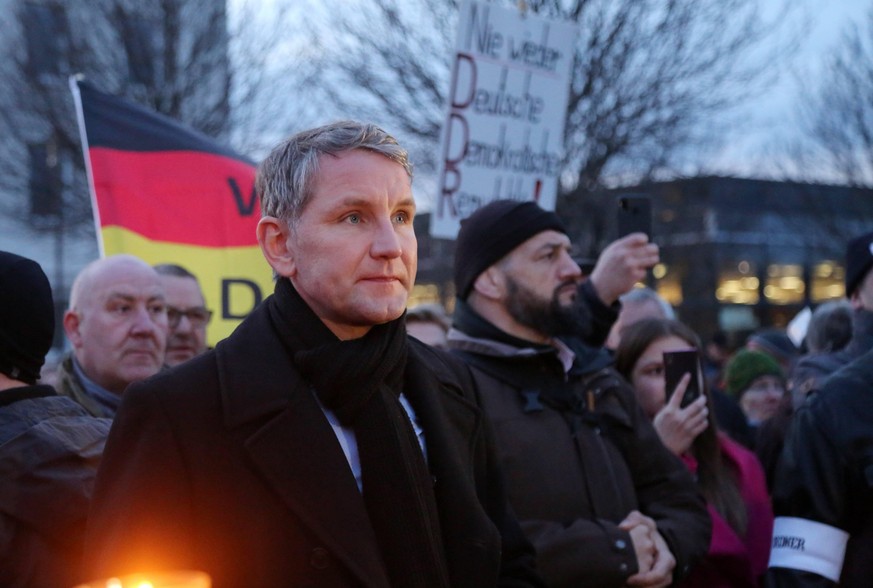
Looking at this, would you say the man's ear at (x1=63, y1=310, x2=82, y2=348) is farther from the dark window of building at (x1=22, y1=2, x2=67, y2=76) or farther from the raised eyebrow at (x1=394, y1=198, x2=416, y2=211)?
the dark window of building at (x1=22, y1=2, x2=67, y2=76)

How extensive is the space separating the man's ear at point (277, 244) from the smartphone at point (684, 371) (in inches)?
94.9

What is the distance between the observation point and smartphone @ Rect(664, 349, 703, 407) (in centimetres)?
428

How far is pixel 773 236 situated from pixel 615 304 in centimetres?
2798

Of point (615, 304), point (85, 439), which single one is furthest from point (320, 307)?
point (615, 304)

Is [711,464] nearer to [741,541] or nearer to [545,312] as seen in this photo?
[741,541]

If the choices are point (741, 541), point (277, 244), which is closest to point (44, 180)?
point (741, 541)

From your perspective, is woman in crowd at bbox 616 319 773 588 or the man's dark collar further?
woman in crowd at bbox 616 319 773 588

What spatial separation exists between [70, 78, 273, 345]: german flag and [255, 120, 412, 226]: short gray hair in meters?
2.98

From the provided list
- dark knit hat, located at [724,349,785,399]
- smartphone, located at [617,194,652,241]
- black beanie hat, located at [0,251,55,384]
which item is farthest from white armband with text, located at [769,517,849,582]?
dark knit hat, located at [724,349,785,399]

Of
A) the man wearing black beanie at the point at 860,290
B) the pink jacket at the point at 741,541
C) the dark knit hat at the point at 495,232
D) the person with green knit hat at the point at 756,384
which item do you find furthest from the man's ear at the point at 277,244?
the person with green knit hat at the point at 756,384

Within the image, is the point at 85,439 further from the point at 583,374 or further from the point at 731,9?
the point at 731,9

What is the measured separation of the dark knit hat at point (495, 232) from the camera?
3846 millimetres

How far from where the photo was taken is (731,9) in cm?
1348

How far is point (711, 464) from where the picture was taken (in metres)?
4.33
